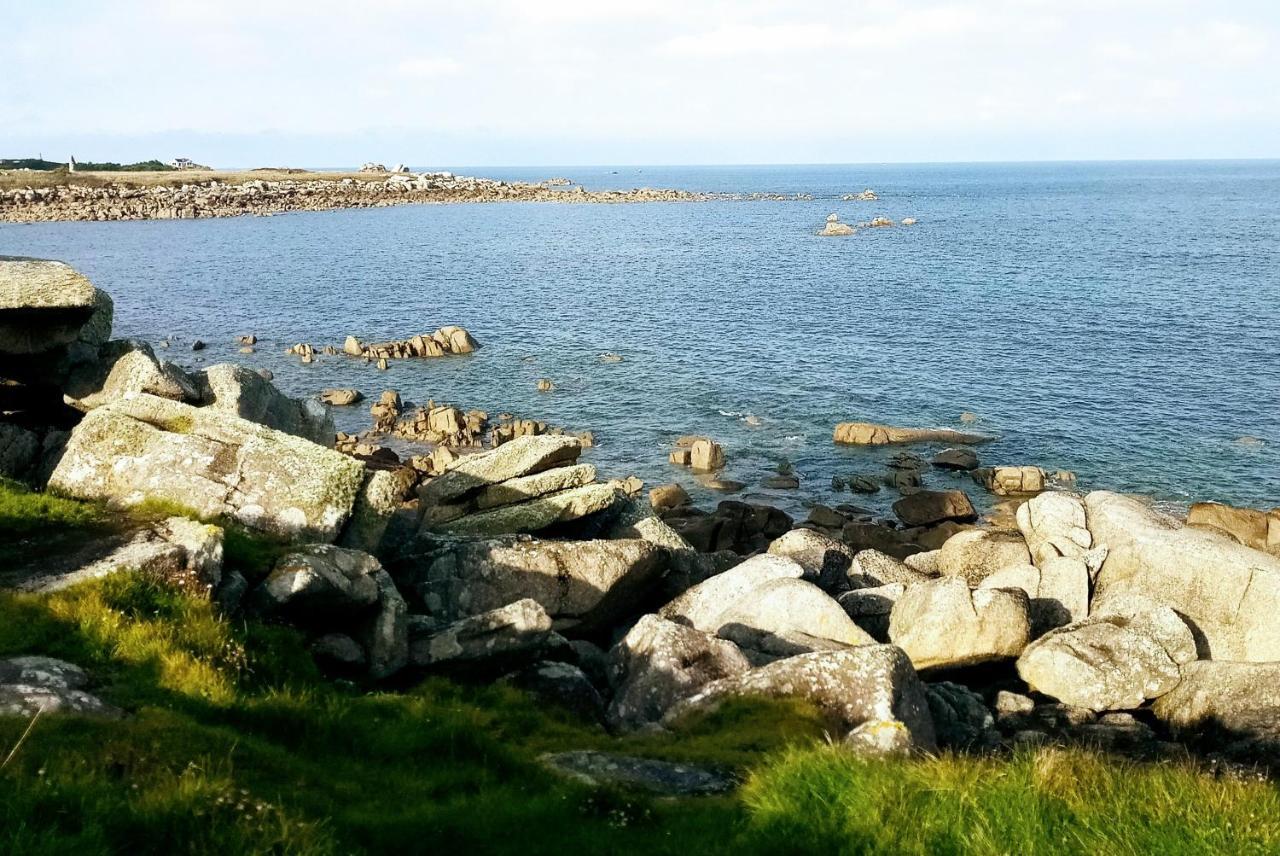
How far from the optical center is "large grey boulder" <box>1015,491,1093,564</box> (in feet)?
90.4

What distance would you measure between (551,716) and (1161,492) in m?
35.2

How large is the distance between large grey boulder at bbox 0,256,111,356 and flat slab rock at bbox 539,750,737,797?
62.0 ft

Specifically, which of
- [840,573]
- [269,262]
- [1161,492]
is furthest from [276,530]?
[269,262]

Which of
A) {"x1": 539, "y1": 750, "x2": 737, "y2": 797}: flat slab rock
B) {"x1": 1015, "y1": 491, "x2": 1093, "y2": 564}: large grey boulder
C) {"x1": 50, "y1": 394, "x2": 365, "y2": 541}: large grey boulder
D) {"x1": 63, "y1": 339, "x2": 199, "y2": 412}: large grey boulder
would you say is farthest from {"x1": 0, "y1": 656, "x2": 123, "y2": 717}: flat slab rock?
{"x1": 1015, "y1": 491, "x2": 1093, "y2": 564}: large grey boulder

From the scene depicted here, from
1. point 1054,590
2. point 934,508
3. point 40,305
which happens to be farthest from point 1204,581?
point 40,305

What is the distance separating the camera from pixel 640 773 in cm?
1262

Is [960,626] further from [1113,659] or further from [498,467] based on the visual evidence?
[498,467]

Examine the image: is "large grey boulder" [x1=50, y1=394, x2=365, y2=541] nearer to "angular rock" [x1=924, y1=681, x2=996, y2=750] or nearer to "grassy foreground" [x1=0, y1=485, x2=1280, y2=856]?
"grassy foreground" [x1=0, y1=485, x2=1280, y2=856]

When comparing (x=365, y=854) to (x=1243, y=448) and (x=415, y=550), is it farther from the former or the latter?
(x=1243, y=448)

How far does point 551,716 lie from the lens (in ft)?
52.7

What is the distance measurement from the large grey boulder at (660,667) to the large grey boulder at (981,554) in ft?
44.3

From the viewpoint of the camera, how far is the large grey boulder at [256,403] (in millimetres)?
27156

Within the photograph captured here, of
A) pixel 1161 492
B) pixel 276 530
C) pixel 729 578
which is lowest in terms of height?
pixel 1161 492

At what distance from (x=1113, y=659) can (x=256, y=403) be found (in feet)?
79.0
